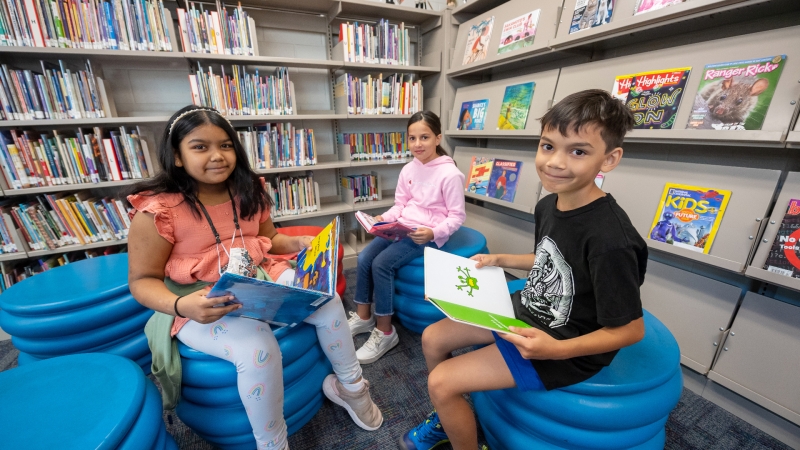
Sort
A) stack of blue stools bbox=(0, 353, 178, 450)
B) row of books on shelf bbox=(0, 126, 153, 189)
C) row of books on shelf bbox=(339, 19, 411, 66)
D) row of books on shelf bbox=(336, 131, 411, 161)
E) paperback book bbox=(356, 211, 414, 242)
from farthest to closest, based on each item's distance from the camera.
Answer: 1. row of books on shelf bbox=(336, 131, 411, 161)
2. row of books on shelf bbox=(339, 19, 411, 66)
3. row of books on shelf bbox=(0, 126, 153, 189)
4. paperback book bbox=(356, 211, 414, 242)
5. stack of blue stools bbox=(0, 353, 178, 450)

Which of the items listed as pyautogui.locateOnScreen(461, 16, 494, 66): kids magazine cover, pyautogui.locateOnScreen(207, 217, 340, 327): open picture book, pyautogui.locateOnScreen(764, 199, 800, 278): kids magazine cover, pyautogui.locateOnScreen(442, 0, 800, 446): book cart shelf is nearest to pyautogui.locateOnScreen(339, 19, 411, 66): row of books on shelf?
pyautogui.locateOnScreen(461, 16, 494, 66): kids magazine cover

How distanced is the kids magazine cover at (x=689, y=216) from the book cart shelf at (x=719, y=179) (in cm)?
2

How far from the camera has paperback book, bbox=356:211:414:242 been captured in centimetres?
149

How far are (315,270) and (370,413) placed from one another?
682 mm

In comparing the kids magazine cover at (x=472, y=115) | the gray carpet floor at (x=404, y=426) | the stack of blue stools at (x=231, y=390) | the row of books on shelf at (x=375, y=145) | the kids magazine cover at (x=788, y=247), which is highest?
the kids magazine cover at (x=472, y=115)

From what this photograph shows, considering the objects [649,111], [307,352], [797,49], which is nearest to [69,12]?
[307,352]

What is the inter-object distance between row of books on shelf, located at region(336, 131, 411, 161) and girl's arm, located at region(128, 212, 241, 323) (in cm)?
173

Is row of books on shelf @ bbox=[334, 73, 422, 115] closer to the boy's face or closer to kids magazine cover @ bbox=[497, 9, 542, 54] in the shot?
kids magazine cover @ bbox=[497, 9, 542, 54]

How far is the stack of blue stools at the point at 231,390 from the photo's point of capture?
102cm

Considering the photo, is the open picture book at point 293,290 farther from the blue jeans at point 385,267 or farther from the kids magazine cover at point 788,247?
the kids magazine cover at point 788,247

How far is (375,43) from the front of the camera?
2.41 m

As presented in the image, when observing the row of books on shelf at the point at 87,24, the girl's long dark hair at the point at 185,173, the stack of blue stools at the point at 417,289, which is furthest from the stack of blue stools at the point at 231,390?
the row of books on shelf at the point at 87,24

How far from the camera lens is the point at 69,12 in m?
1.72

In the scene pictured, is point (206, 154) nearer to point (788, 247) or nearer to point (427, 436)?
point (427, 436)
